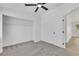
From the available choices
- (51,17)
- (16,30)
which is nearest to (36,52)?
(16,30)

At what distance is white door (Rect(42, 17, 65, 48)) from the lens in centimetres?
352

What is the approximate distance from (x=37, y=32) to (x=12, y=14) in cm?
236

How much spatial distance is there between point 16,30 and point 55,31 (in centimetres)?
248

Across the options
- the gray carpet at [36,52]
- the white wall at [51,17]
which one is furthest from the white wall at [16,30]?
the white wall at [51,17]

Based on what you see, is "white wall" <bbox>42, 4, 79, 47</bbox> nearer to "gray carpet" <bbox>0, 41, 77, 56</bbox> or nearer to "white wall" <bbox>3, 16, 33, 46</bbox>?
"gray carpet" <bbox>0, 41, 77, 56</bbox>

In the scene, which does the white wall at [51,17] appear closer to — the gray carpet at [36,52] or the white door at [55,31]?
the white door at [55,31]

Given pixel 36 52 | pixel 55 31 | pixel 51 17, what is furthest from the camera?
pixel 51 17

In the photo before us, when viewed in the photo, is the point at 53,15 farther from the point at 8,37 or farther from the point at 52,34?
the point at 8,37

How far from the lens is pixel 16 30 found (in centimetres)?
441

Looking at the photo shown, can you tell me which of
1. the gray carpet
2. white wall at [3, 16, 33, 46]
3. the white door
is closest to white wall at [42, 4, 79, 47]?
the white door

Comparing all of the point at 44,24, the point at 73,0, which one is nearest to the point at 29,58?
the point at 73,0

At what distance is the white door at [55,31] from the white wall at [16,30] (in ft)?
3.92

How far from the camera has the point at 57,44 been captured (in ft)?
12.6

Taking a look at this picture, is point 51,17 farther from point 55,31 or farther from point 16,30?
point 16,30
